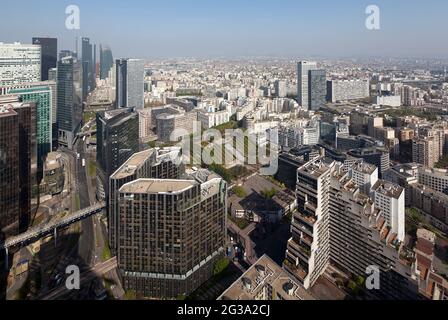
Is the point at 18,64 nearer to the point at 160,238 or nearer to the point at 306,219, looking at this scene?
the point at 160,238

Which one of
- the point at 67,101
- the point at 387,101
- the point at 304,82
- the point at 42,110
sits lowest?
the point at 42,110

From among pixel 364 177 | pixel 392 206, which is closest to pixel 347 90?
pixel 364 177

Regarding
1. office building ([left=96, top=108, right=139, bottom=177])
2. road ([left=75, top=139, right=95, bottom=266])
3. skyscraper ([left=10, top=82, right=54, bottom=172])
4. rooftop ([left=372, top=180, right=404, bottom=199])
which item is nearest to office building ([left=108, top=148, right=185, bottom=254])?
road ([left=75, top=139, right=95, bottom=266])

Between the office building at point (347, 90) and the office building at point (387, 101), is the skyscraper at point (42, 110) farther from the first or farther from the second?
the office building at point (387, 101)

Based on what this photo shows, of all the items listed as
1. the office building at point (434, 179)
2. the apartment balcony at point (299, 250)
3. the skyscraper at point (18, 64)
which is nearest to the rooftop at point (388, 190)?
the apartment balcony at point (299, 250)

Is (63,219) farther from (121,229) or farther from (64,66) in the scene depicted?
(64,66)
